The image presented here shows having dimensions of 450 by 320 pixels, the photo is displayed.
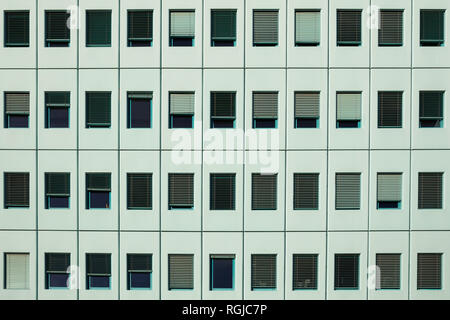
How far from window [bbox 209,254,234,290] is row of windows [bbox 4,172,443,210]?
1.41 meters

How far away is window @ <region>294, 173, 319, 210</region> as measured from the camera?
9.35 m

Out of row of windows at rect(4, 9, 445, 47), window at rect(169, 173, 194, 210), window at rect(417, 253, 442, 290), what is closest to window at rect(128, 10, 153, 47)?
row of windows at rect(4, 9, 445, 47)

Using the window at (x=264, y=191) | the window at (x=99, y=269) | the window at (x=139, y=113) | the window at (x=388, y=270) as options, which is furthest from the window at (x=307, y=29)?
the window at (x=99, y=269)

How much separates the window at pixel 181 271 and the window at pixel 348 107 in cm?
560

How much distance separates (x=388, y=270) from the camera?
31.0 ft

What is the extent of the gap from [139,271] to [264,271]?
3429 millimetres

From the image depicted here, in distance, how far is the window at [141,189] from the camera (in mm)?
9391

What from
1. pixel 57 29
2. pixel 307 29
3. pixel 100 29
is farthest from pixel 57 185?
pixel 307 29

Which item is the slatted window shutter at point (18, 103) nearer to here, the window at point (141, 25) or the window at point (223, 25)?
the window at point (141, 25)

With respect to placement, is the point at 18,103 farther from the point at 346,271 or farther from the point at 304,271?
the point at 346,271

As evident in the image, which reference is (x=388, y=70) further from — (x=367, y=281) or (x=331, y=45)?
(x=367, y=281)

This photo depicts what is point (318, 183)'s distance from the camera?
30.7 ft

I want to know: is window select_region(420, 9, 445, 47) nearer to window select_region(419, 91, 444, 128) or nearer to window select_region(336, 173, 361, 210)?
window select_region(419, 91, 444, 128)

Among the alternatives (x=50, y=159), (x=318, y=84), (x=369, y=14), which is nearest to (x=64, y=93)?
(x=50, y=159)
